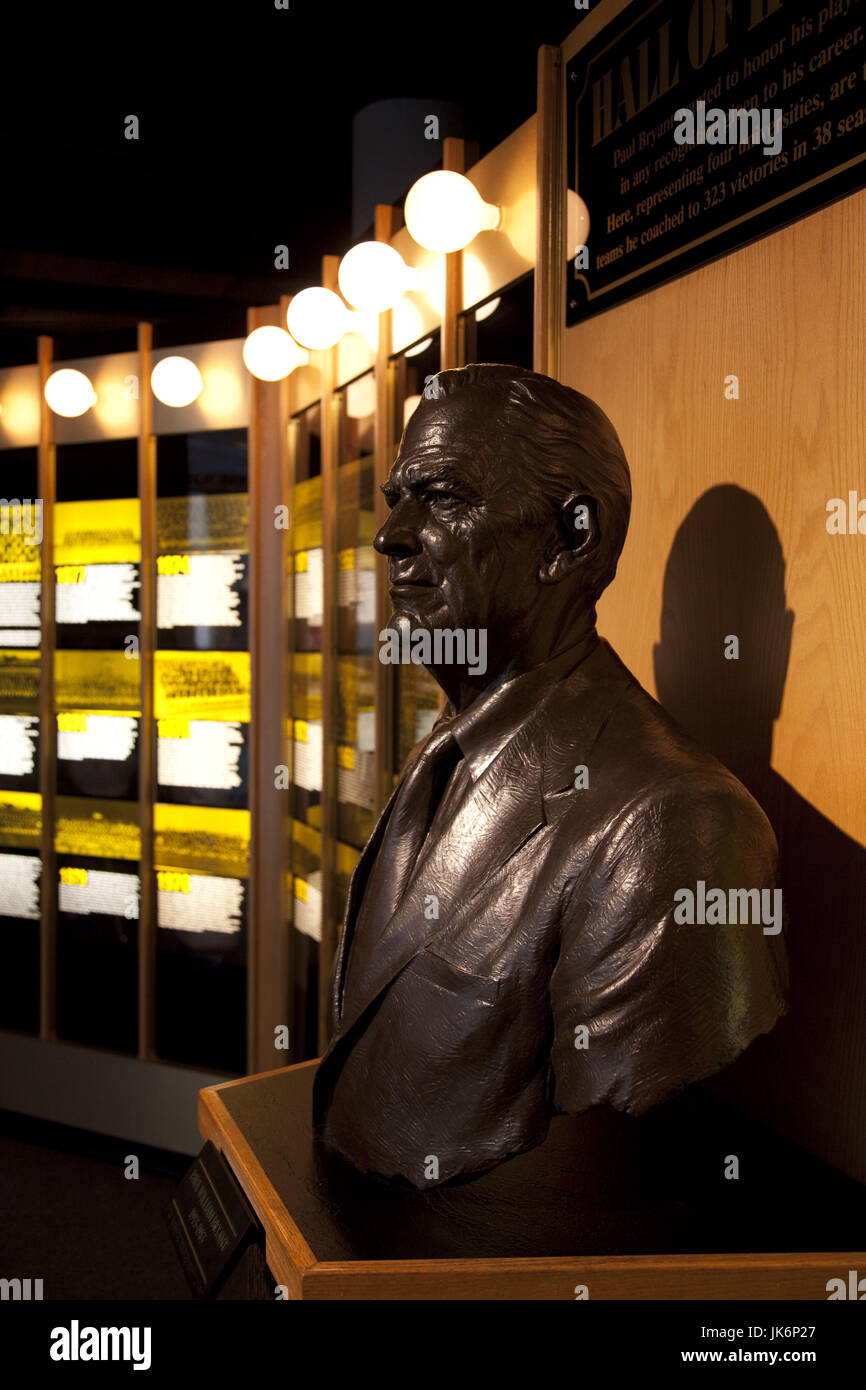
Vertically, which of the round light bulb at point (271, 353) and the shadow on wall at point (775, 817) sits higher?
the round light bulb at point (271, 353)

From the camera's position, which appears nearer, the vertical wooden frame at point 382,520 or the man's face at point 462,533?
the man's face at point 462,533

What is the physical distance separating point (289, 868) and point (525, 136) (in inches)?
96.2

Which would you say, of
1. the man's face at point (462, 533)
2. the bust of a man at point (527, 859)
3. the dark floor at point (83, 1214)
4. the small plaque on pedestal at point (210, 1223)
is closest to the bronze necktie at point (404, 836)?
the bust of a man at point (527, 859)

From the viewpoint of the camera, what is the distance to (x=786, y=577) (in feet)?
4.86

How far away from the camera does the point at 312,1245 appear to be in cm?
116

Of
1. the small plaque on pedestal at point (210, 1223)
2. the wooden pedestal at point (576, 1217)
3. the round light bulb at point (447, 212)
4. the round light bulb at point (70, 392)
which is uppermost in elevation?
the round light bulb at point (70, 392)

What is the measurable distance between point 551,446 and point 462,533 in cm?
15

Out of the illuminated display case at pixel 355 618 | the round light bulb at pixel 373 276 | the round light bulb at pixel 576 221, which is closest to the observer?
the round light bulb at pixel 576 221

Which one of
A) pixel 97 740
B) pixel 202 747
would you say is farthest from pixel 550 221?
pixel 97 740

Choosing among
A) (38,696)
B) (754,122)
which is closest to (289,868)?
(38,696)

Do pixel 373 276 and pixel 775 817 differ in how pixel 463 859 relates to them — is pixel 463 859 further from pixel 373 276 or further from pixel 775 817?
pixel 373 276

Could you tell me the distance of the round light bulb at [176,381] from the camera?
3688 mm

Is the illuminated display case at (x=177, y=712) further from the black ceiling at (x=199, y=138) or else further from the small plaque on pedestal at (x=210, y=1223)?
the small plaque on pedestal at (x=210, y=1223)

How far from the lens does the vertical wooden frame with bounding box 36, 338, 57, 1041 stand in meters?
4.11
